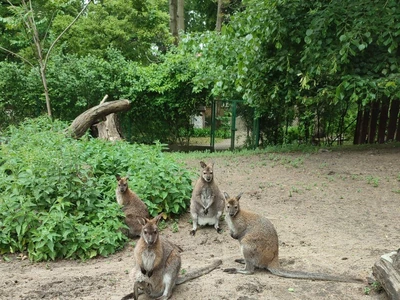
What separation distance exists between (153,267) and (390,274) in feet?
8.36

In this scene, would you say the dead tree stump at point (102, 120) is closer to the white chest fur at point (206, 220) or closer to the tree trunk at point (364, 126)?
the white chest fur at point (206, 220)

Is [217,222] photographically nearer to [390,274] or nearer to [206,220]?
[206,220]

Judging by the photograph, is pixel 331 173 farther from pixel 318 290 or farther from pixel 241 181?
pixel 318 290

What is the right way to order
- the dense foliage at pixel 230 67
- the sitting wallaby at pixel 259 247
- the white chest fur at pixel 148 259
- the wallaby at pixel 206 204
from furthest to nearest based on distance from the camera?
the dense foliage at pixel 230 67 < the wallaby at pixel 206 204 < the sitting wallaby at pixel 259 247 < the white chest fur at pixel 148 259

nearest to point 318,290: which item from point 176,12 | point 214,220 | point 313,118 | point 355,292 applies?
point 355,292

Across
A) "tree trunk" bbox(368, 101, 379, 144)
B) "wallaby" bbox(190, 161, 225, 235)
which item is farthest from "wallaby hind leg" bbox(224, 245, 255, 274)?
"tree trunk" bbox(368, 101, 379, 144)

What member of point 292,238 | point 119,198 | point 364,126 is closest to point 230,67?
point 364,126

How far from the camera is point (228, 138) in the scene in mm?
17781

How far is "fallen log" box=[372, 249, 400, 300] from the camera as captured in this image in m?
→ 4.27

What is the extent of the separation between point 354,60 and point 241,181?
4657 mm

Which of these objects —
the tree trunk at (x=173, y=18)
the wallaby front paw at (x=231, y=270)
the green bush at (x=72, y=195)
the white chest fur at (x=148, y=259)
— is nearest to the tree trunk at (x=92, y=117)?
the green bush at (x=72, y=195)

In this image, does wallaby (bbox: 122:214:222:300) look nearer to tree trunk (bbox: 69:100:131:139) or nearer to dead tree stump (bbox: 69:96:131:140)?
dead tree stump (bbox: 69:96:131:140)

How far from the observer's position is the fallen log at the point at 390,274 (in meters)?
4.27

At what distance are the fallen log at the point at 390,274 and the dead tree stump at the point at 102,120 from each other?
8.07m
